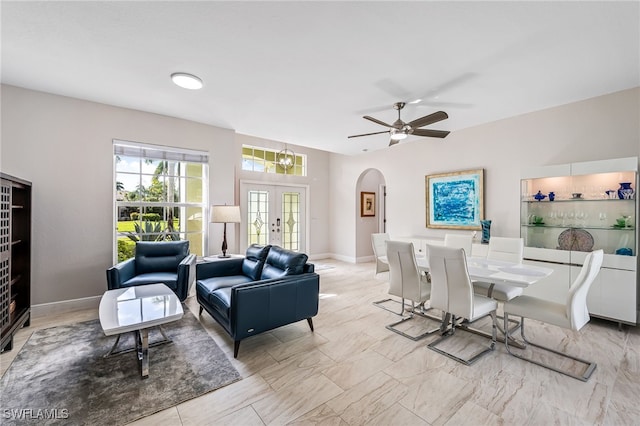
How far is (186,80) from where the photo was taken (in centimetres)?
310

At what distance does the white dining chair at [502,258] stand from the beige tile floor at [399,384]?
507 millimetres

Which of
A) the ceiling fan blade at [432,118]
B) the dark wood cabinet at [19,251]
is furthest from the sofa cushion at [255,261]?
the ceiling fan blade at [432,118]

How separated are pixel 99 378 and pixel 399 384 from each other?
7.76 ft

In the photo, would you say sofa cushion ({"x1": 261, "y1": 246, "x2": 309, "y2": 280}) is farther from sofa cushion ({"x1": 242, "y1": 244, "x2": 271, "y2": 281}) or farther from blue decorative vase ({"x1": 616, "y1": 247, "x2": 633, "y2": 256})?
blue decorative vase ({"x1": 616, "y1": 247, "x2": 633, "y2": 256})

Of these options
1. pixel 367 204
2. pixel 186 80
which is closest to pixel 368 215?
pixel 367 204

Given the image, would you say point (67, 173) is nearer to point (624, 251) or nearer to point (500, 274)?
point (500, 274)

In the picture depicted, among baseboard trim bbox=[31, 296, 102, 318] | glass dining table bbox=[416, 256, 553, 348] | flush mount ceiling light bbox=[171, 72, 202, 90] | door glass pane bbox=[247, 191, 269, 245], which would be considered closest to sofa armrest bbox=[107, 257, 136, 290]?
baseboard trim bbox=[31, 296, 102, 318]

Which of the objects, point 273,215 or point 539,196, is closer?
point 539,196

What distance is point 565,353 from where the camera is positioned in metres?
2.62

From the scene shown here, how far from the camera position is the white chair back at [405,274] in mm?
3070

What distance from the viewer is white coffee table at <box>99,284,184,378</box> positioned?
85.2 inches

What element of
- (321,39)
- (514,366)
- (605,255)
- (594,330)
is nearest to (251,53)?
(321,39)

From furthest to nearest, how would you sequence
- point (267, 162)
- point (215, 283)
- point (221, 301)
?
1. point (267, 162)
2. point (215, 283)
3. point (221, 301)

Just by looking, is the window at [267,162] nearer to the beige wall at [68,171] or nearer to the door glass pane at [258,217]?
the door glass pane at [258,217]
